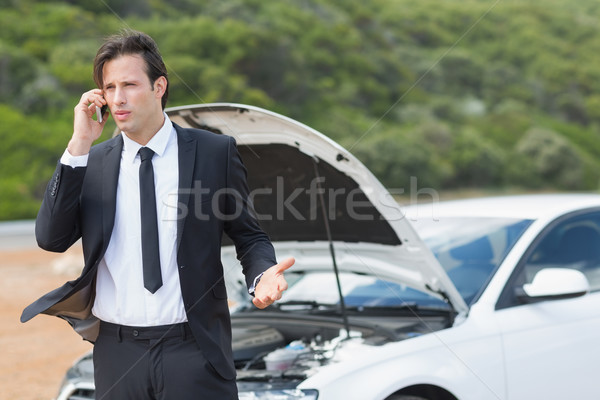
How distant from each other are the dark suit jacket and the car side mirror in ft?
5.29

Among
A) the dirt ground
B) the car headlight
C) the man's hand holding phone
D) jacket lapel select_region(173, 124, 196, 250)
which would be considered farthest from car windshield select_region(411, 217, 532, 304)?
the dirt ground

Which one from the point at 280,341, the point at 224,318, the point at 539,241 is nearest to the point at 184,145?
the point at 224,318

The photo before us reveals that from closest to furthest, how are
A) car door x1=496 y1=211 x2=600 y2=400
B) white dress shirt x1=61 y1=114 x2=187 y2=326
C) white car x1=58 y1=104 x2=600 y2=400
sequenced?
white dress shirt x1=61 y1=114 x2=187 y2=326 < white car x1=58 y1=104 x2=600 y2=400 < car door x1=496 y1=211 x2=600 y2=400

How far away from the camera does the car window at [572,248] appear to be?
375 cm

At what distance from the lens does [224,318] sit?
7.29ft

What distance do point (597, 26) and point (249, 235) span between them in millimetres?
56346

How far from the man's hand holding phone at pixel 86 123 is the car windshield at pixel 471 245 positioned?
204 cm

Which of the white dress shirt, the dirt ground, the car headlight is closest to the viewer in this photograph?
the white dress shirt

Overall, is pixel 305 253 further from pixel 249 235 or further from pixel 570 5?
pixel 570 5

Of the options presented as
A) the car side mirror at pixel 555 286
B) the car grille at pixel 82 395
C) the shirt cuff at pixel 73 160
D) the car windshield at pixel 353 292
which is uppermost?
the shirt cuff at pixel 73 160

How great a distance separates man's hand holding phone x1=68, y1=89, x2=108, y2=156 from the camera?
2.07m

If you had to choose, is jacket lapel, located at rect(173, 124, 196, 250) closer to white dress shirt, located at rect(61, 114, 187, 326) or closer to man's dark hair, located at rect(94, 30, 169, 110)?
white dress shirt, located at rect(61, 114, 187, 326)

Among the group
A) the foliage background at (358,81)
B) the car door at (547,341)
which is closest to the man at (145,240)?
the car door at (547,341)

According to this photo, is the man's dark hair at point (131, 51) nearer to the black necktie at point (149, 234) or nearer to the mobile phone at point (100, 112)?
the mobile phone at point (100, 112)
